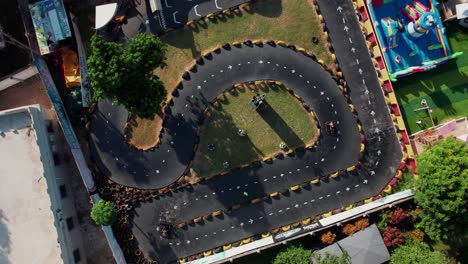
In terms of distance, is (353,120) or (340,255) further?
(353,120)

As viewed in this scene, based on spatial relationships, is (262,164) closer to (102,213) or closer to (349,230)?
(349,230)

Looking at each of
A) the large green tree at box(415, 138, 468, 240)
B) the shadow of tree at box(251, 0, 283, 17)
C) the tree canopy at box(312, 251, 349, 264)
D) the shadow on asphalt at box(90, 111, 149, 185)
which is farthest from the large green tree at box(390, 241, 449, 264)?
the shadow of tree at box(251, 0, 283, 17)

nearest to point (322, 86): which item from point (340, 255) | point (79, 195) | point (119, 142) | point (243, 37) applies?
point (243, 37)

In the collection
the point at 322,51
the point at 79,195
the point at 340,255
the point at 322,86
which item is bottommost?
the point at 340,255

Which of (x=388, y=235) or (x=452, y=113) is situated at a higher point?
(x=452, y=113)

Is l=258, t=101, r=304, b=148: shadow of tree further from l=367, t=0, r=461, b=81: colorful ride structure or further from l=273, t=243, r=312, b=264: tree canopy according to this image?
l=367, t=0, r=461, b=81: colorful ride structure

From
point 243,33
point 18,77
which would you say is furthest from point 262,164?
point 18,77

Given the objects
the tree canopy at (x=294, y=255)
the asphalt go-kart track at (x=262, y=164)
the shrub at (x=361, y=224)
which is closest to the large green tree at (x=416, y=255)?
the shrub at (x=361, y=224)

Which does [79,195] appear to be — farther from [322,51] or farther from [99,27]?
[322,51]
